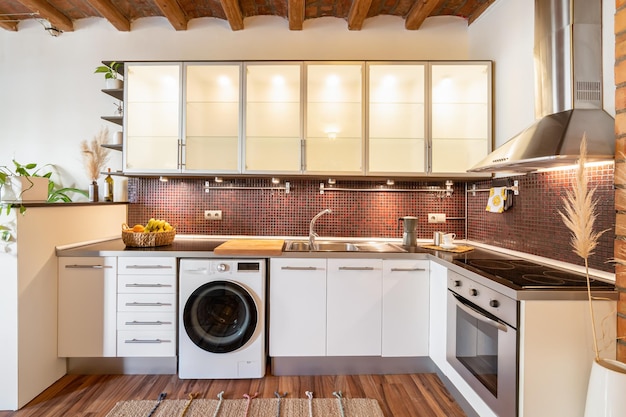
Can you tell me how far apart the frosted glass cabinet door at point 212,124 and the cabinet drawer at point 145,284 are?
898mm

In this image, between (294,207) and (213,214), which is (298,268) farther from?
(213,214)

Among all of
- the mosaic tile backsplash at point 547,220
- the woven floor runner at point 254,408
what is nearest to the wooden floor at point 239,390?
the woven floor runner at point 254,408

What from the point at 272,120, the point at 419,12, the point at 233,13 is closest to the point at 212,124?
the point at 272,120

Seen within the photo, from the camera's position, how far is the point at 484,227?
2605 millimetres

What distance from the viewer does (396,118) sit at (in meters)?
2.51

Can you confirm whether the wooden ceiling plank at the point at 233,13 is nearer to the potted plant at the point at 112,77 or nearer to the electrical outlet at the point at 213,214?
the potted plant at the point at 112,77

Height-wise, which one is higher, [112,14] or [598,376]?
[112,14]

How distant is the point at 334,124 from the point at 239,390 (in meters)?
2.06

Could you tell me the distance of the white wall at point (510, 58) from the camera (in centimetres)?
209

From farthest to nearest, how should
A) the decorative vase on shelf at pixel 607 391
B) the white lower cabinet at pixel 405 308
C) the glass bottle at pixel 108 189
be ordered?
the glass bottle at pixel 108 189
the white lower cabinet at pixel 405 308
the decorative vase on shelf at pixel 607 391

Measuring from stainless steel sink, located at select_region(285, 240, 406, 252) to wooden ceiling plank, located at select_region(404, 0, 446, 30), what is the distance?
78.2 inches

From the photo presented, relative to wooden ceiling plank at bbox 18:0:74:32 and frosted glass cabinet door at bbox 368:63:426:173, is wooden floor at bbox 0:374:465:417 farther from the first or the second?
wooden ceiling plank at bbox 18:0:74:32

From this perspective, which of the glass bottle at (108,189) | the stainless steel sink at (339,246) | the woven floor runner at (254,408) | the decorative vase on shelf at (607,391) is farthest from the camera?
the glass bottle at (108,189)

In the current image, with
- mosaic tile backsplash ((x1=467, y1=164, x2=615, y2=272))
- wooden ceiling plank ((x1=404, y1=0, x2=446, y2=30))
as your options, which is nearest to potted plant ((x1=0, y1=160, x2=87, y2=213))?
wooden ceiling plank ((x1=404, y1=0, x2=446, y2=30))
